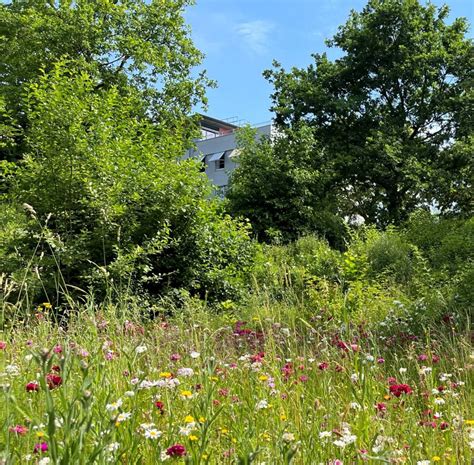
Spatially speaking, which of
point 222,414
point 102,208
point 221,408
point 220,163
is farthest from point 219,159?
point 221,408

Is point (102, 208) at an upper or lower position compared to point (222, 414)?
upper

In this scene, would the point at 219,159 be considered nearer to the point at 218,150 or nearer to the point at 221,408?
the point at 218,150

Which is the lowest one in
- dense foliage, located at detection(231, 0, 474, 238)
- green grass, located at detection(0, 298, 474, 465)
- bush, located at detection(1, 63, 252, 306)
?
green grass, located at detection(0, 298, 474, 465)

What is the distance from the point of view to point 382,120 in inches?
751

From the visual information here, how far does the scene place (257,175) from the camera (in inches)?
644

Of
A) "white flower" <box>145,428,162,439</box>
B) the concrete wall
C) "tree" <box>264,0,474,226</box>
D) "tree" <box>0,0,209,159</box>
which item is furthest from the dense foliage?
the concrete wall

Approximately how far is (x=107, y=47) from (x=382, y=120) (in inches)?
415

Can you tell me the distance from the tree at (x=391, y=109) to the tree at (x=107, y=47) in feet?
13.3

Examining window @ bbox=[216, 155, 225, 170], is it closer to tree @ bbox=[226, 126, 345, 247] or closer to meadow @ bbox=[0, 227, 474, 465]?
tree @ bbox=[226, 126, 345, 247]

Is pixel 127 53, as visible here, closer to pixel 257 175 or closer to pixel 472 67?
pixel 257 175

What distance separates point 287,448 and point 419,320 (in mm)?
4134

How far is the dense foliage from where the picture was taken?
17.5 metres

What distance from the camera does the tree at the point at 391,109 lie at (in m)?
18.0

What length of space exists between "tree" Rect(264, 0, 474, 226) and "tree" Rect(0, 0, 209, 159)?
13.3 ft
